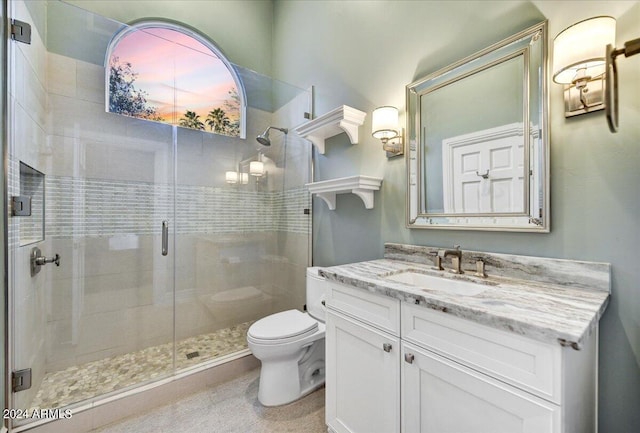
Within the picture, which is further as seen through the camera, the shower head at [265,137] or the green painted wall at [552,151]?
the shower head at [265,137]

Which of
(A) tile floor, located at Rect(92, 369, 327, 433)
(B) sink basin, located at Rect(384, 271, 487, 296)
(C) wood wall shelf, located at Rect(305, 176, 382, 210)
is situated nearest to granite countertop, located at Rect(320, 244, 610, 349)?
(B) sink basin, located at Rect(384, 271, 487, 296)

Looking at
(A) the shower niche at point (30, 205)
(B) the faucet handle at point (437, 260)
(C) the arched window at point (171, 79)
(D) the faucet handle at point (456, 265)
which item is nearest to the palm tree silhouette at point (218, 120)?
(C) the arched window at point (171, 79)

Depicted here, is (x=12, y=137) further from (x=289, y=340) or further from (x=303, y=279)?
(x=303, y=279)

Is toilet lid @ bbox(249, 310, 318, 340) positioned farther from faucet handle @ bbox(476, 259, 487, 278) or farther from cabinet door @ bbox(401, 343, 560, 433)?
faucet handle @ bbox(476, 259, 487, 278)

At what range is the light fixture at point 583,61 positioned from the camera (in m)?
0.97

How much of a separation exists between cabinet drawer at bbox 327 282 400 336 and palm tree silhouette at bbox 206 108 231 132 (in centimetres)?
202

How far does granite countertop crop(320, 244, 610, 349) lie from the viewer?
2.49 feet

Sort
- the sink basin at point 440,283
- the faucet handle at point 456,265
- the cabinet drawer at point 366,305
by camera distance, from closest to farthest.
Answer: the cabinet drawer at point 366,305, the sink basin at point 440,283, the faucet handle at point 456,265

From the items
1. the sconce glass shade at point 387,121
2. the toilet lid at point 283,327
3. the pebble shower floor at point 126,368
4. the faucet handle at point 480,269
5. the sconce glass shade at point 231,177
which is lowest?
the pebble shower floor at point 126,368

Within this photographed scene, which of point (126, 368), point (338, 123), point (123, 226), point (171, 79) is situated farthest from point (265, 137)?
point (126, 368)

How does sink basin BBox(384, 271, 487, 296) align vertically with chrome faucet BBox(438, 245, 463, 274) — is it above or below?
below

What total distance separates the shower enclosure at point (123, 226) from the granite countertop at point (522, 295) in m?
1.35

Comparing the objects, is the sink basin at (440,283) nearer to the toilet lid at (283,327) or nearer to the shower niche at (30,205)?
the toilet lid at (283,327)

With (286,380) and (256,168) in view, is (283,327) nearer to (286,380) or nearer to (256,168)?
(286,380)
